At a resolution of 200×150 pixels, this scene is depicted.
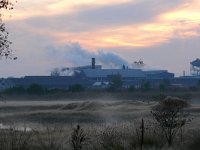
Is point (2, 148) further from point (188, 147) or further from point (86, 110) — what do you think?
point (86, 110)

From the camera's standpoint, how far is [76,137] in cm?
1346

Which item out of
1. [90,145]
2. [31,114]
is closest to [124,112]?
[31,114]

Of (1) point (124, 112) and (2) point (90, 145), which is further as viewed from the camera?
(1) point (124, 112)

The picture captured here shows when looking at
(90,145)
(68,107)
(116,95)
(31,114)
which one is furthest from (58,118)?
(116,95)

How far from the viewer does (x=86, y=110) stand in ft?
257

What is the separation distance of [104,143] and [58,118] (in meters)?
52.6

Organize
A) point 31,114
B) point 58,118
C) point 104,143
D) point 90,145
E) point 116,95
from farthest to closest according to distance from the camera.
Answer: point 116,95, point 31,114, point 58,118, point 90,145, point 104,143

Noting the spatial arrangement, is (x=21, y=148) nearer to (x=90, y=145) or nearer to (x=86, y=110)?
(x=90, y=145)

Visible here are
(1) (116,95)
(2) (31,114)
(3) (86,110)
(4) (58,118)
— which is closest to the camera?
(4) (58,118)

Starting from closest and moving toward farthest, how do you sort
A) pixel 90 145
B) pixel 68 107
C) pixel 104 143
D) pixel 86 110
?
pixel 104 143
pixel 90 145
pixel 86 110
pixel 68 107

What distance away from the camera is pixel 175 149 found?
1678 cm

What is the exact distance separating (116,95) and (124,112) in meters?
59.6

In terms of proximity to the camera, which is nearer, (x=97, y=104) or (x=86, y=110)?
(x=86, y=110)

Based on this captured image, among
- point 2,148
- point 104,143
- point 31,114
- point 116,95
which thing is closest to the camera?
point 2,148
